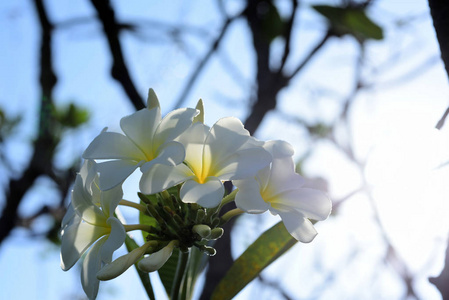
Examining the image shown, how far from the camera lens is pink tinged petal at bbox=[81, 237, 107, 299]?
0.67 meters

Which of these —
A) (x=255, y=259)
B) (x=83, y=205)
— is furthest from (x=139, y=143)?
(x=255, y=259)

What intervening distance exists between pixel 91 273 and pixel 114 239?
0.40 feet

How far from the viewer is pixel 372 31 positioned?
1.60m

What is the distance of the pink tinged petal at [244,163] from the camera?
625 mm

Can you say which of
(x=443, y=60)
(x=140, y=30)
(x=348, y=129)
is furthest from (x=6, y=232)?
(x=443, y=60)

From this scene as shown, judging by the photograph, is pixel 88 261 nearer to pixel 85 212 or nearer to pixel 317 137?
pixel 85 212

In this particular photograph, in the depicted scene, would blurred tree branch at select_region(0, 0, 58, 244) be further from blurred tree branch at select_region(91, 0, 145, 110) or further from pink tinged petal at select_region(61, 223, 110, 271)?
pink tinged petal at select_region(61, 223, 110, 271)

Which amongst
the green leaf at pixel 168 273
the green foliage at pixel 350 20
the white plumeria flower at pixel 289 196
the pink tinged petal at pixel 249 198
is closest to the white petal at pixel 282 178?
the white plumeria flower at pixel 289 196

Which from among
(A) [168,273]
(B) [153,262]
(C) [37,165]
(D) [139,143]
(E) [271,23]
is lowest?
(C) [37,165]

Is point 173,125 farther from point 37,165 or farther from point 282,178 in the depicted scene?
point 37,165

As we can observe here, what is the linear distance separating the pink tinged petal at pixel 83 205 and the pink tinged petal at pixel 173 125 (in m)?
0.13

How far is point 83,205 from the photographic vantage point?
69cm

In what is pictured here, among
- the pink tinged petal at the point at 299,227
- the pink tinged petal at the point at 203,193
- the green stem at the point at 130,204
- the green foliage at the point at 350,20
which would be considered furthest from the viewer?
the green foliage at the point at 350,20

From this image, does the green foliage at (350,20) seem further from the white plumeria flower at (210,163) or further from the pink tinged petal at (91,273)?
the pink tinged petal at (91,273)
